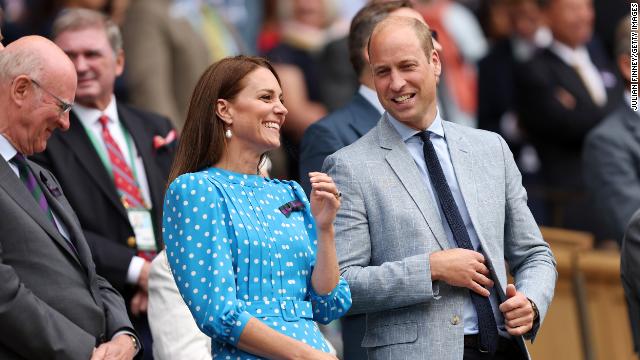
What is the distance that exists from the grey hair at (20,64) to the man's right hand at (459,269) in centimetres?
169

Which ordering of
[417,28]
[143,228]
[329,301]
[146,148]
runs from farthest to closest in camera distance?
[146,148] → [143,228] → [417,28] → [329,301]

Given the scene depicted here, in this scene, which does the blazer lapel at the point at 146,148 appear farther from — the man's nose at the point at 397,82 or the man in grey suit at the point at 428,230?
the man's nose at the point at 397,82

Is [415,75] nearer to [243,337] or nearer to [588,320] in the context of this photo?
[243,337]

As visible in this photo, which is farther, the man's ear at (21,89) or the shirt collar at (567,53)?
the shirt collar at (567,53)

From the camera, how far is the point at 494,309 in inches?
213

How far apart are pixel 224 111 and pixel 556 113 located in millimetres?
5059

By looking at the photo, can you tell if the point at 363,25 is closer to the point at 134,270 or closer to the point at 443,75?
the point at 134,270

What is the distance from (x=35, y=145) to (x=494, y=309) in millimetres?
1928

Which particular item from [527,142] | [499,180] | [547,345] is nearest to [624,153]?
[547,345]

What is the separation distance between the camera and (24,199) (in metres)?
5.05

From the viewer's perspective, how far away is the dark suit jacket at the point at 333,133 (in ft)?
20.6

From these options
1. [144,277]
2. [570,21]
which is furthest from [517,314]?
[570,21]

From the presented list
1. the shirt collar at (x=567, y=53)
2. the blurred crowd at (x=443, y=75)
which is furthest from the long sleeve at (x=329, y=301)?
the shirt collar at (x=567, y=53)

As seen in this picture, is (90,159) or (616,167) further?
(616,167)
